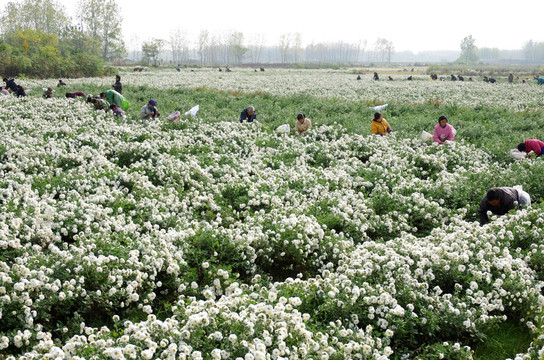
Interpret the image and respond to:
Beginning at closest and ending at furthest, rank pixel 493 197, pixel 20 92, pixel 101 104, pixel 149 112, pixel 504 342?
pixel 504 342, pixel 493 197, pixel 149 112, pixel 101 104, pixel 20 92

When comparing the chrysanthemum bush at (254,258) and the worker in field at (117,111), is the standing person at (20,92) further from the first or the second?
the chrysanthemum bush at (254,258)

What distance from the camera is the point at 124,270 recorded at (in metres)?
5.21

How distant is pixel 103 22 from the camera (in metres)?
83.9

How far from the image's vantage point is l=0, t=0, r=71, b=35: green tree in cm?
8569

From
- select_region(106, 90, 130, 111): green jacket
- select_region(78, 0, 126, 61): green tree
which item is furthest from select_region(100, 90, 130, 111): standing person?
select_region(78, 0, 126, 61): green tree

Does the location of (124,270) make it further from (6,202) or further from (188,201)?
(6,202)

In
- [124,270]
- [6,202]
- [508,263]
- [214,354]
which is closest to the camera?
[214,354]

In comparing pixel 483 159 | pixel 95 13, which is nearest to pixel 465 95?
pixel 483 159

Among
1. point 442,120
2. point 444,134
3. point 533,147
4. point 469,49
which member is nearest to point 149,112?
point 442,120

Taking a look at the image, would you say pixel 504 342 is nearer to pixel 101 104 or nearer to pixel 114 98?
pixel 101 104

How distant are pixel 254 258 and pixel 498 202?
16.3ft

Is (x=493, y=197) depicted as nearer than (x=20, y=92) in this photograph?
Yes

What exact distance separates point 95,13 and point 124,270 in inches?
3574

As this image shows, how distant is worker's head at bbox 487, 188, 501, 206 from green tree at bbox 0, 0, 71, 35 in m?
93.9
